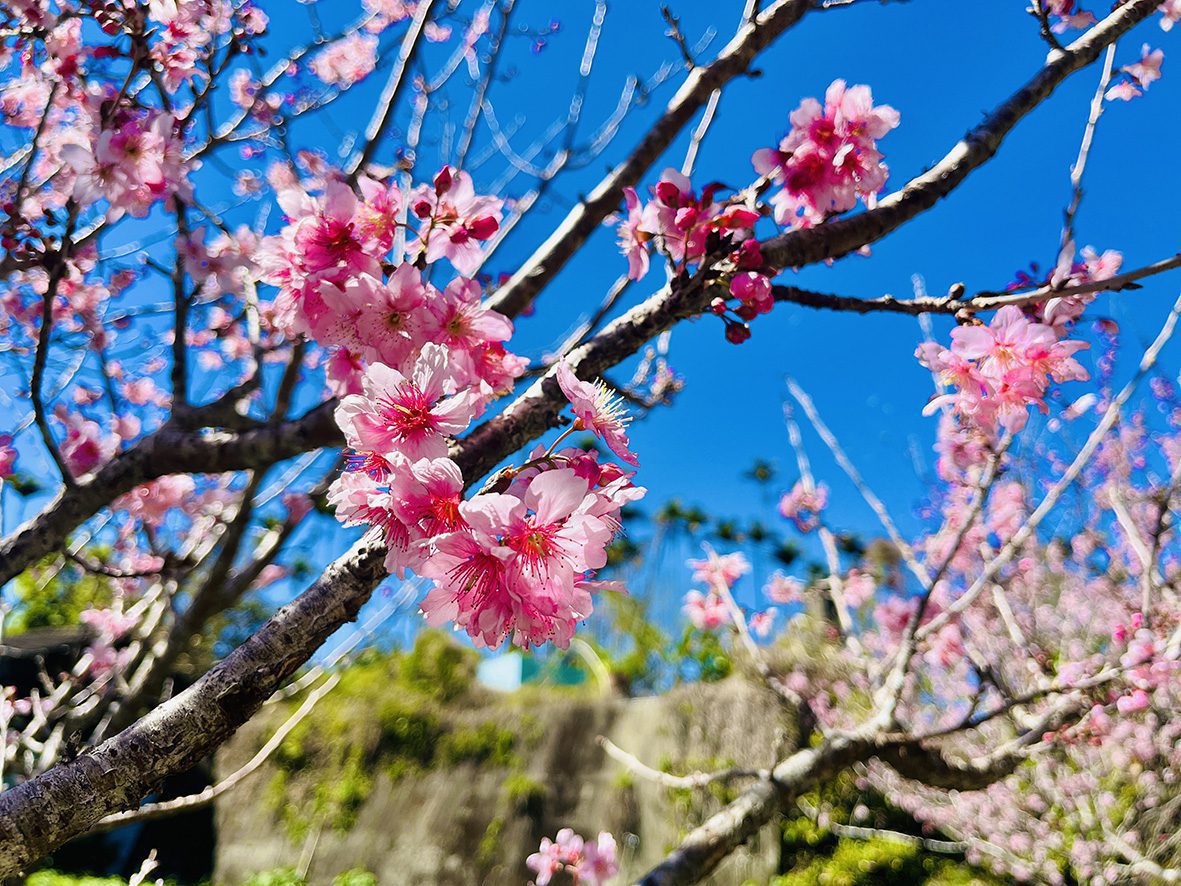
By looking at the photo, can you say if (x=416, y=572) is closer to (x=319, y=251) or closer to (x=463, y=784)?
(x=319, y=251)

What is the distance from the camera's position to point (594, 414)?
35.4 inches

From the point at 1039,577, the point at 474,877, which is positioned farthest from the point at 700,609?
the point at 474,877

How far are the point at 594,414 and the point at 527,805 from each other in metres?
8.08

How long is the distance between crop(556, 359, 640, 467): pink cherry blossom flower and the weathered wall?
7.23m

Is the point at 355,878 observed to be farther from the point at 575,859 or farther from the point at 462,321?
the point at 462,321

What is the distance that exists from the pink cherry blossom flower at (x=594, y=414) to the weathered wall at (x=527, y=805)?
723cm

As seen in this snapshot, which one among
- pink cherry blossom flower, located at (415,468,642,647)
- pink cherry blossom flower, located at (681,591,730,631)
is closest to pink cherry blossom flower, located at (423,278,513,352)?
→ pink cherry blossom flower, located at (415,468,642,647)

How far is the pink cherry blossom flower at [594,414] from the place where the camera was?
2.87 ft

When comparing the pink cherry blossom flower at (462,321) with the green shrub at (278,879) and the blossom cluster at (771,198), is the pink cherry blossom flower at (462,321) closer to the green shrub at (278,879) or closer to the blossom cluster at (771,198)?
the blossom cluster at (771,198)

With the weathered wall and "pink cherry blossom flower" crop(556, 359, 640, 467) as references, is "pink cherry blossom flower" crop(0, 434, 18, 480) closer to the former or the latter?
"pink cherry blossom flower" crop(556, 359, 640, 467)

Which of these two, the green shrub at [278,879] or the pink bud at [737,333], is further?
the green shrub at [278,879]

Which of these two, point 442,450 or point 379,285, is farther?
point 379,285

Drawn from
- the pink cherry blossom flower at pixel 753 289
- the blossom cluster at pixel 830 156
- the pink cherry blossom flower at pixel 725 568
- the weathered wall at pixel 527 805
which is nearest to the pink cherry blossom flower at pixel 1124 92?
the blossom cluster at pixel 830 156

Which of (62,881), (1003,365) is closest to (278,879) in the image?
(62,881)
